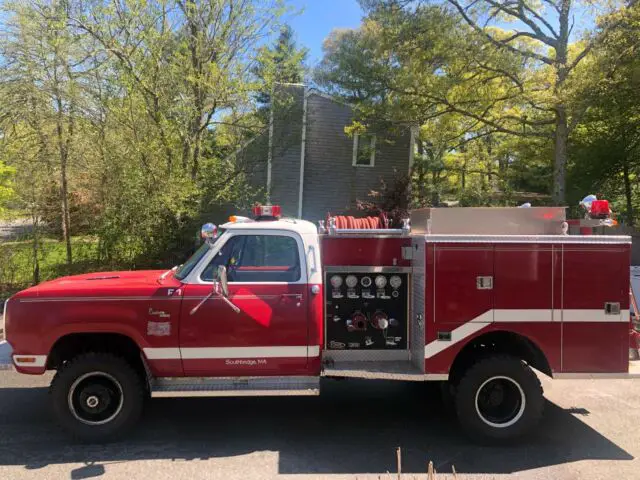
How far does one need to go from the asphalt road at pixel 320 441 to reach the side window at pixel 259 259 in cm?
150

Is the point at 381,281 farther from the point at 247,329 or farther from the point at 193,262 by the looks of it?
the point at 193,262

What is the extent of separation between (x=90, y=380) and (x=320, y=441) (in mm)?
2168

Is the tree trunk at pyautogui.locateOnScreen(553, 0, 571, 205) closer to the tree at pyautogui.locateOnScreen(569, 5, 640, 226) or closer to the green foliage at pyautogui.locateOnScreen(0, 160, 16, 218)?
the tree at pyautogui.locateOnScreen(569, 5, 640, 226)

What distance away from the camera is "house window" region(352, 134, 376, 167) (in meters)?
18.5

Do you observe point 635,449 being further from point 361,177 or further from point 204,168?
point 361,177

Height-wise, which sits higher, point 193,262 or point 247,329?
point 193,262

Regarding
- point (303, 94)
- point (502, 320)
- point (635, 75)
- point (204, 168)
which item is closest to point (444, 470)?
point (502, 320)

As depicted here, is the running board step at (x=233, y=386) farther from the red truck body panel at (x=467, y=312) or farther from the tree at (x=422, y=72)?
the tree at (x=422, y=72)

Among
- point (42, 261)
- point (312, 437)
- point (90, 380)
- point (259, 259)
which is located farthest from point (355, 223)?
point (42, 261)

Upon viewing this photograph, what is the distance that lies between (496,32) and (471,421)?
15849mm

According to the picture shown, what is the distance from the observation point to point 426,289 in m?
4.54

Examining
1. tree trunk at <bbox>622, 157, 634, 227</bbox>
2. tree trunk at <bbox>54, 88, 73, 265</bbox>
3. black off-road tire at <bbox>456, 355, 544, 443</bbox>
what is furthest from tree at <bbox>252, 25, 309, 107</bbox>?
tree trunk at <bbox>622, 157, 634, 227</bbox>

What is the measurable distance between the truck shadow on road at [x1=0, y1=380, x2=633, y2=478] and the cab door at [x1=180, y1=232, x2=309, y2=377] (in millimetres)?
676

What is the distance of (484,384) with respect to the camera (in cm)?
458
